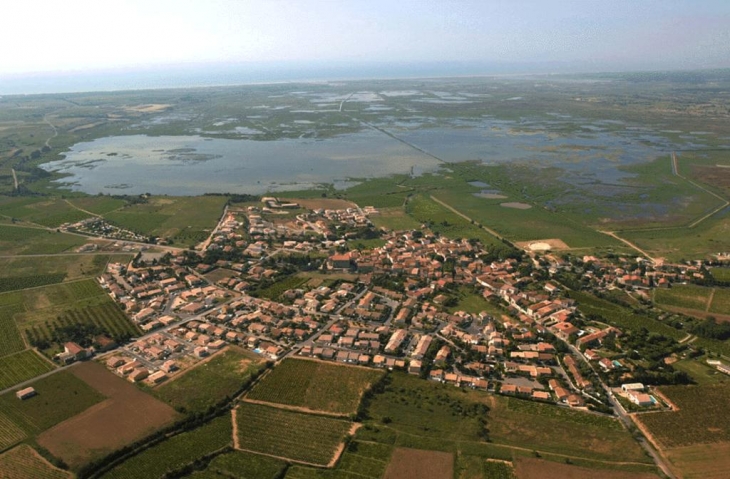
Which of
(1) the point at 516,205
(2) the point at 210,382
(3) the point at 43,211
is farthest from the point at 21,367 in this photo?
Result: (1) the point at 516,205

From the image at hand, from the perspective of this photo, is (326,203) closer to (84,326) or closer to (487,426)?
(84,326)

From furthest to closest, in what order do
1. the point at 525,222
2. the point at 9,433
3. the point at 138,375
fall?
the point at 525,222, the point at 138,375, the point at 9,433

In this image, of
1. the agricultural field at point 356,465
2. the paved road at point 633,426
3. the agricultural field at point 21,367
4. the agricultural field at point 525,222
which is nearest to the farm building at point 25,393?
the agricultural field at point 21,367

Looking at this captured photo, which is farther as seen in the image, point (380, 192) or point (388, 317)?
point (380, 192)

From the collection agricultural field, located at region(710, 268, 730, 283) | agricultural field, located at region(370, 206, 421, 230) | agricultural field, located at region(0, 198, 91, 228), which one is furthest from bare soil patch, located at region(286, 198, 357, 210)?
agricultural field, located at region(710, 268, 730, 283)

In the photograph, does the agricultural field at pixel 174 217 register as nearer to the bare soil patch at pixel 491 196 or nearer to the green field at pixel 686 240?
the bare soil patch at pixel 491 196

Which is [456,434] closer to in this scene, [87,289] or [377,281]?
[377,281]

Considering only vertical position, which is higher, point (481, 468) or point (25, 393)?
point (25, 393)
